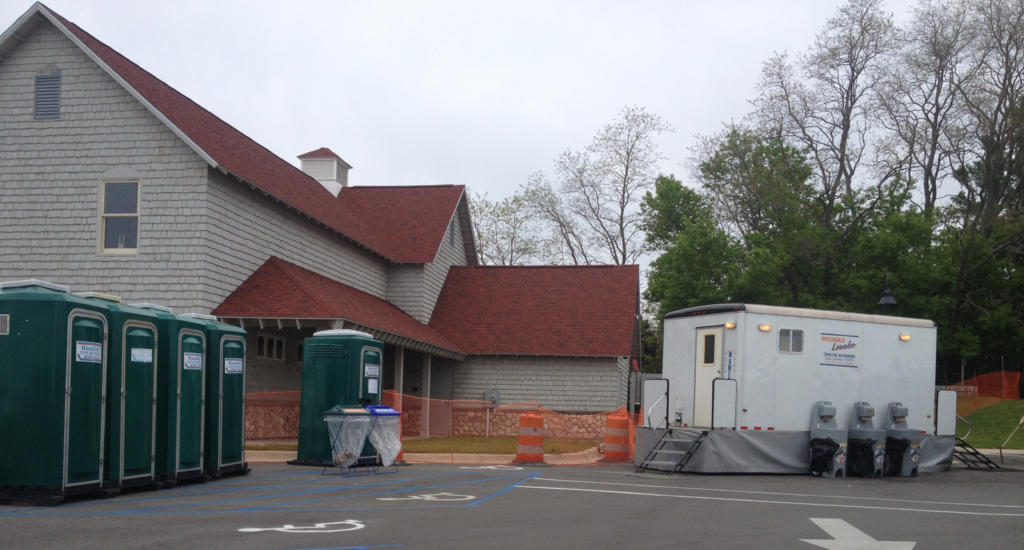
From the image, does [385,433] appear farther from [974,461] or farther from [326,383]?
[974,461]

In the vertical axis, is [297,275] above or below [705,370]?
above

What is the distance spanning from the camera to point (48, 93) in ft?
73.8

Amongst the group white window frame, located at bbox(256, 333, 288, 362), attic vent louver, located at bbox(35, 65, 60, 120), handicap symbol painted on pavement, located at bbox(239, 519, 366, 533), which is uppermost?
attic vent louver, located at bbox(35, 65, 60, 120)

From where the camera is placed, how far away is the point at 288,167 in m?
31.1

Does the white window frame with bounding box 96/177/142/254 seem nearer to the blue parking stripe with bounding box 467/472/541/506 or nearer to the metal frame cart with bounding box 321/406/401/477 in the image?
the metal frame cart with bounding box 321/406/401/477

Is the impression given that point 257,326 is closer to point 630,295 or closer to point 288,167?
point 288,167

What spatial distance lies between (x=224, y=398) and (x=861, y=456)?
39.1 ft

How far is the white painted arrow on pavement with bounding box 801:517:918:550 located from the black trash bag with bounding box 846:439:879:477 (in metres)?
8.27

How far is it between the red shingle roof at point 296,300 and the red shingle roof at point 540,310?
15.2 feet

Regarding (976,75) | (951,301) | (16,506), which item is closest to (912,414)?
(16,506)

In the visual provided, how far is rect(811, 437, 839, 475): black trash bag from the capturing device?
18016 millimetres

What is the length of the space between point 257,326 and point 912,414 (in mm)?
15044

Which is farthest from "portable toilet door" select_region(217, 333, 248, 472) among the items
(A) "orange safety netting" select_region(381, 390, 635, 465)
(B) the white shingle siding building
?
(B) the white shingle siding building

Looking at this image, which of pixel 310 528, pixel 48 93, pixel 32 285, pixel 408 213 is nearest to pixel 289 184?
pixel 48 93
